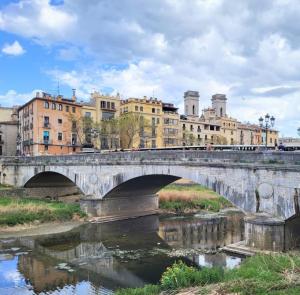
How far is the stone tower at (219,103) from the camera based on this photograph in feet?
403

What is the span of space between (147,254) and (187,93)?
90844 millimetres

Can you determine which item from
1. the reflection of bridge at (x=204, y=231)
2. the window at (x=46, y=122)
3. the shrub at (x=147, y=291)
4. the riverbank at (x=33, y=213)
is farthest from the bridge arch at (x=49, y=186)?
the shrub at (x=147, y=291)

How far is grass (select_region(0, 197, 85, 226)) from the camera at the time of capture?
3872 centimetres

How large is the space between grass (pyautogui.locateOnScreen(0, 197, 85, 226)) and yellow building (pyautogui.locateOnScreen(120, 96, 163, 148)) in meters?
39.6

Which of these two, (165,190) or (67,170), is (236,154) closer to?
(67,170)

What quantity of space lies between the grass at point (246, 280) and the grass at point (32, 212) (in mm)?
24226

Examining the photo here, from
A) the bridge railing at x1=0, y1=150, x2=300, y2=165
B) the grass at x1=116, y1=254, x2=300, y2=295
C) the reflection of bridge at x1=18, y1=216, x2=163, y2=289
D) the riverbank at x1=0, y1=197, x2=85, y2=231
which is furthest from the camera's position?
the riverbank at x1=0, y1=197, x2=85, y2=231

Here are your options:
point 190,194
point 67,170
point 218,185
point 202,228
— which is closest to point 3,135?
point 67,170

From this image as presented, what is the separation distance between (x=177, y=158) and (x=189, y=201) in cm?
1702

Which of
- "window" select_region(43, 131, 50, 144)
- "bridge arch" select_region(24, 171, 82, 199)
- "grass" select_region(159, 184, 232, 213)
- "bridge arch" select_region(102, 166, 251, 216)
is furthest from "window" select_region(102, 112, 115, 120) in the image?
"bridge arch" select_region(102, 166, 251, 216)

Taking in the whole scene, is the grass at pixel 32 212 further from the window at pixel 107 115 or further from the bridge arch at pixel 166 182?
the window at pixel 107 115

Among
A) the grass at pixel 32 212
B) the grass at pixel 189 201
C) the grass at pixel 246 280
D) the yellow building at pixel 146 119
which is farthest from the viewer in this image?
the yellow building at pixel 146 119

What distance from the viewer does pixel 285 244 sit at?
24.1 m

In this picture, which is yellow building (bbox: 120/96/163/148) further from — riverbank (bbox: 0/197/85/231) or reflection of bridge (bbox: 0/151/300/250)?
riverbank (bbox: 0/197/85/231)
